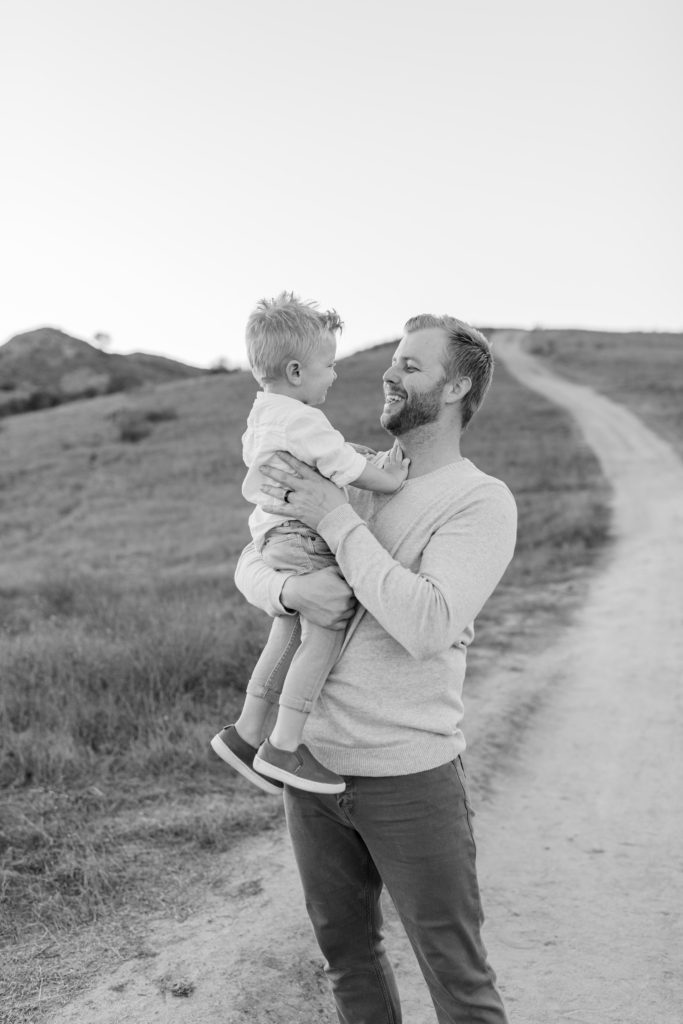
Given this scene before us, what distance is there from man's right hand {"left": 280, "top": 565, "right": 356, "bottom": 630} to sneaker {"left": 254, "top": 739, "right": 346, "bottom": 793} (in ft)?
1.27

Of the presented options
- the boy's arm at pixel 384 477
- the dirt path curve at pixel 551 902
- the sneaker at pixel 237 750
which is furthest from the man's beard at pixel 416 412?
the dirt path curve at pixel 551 902

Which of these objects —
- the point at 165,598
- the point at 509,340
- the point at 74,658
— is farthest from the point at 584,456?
the point at 509,340

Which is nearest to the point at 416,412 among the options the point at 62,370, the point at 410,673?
the point at 410,673

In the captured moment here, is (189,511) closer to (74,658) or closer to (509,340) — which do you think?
(74,658)

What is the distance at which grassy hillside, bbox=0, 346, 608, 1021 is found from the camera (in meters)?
4.30

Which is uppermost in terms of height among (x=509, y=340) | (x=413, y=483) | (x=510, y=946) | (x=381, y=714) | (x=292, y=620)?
(x=509, y=340)

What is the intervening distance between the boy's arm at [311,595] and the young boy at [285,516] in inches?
2.1

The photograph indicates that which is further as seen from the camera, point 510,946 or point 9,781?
point 9,781

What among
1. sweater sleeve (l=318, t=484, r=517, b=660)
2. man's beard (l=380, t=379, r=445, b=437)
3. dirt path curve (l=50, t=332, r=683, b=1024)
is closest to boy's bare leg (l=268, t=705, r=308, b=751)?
sweater sleeve (l=318, t=484, r=517, b=660)

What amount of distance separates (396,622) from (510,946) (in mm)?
2523

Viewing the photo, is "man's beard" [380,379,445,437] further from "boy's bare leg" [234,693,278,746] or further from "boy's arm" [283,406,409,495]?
"boy's bare leg" [234,693,278,746]

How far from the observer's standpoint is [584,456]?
22203mm

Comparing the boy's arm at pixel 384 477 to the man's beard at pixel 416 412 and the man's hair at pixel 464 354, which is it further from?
the man's hair at pixel 464 354

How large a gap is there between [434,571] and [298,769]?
0.70 m
